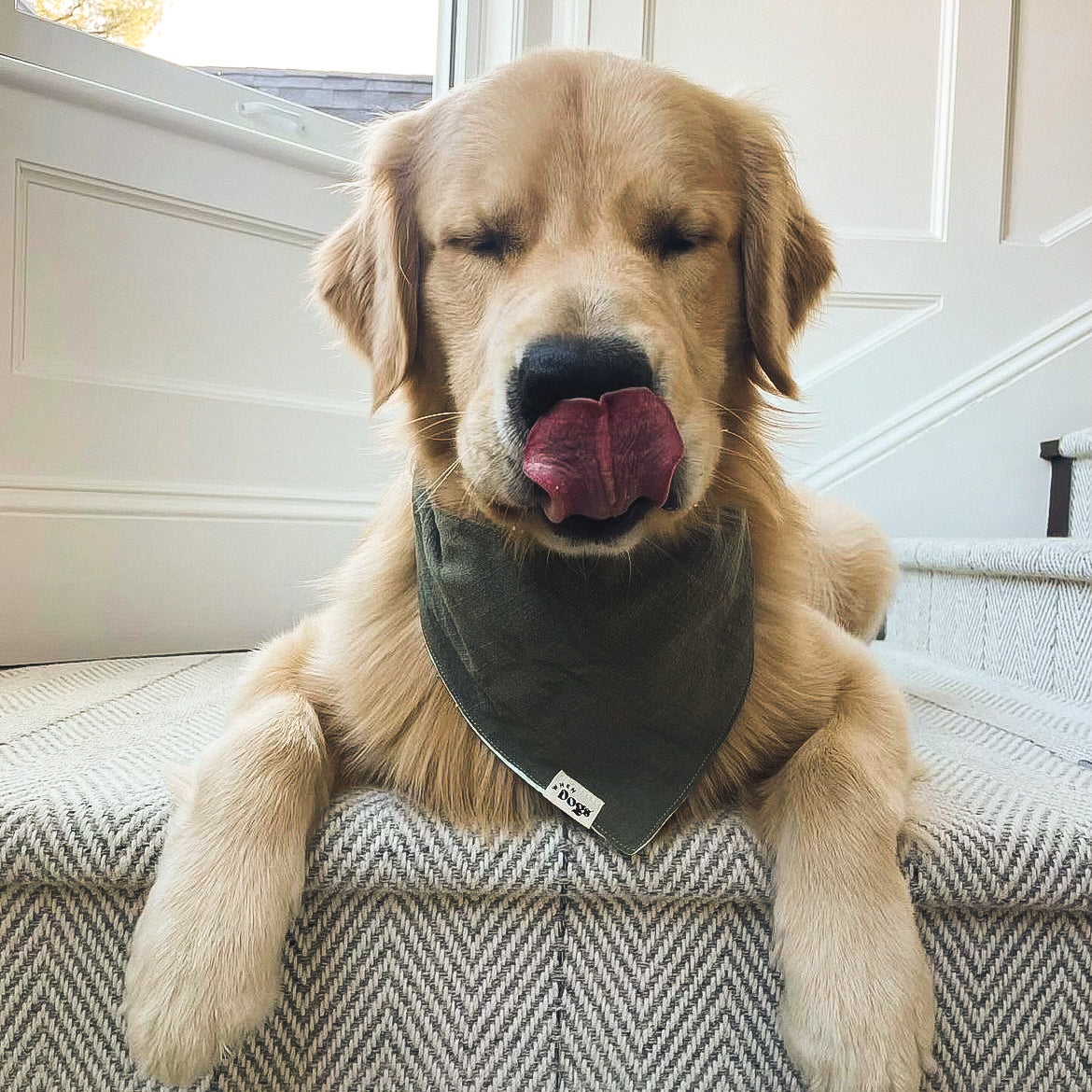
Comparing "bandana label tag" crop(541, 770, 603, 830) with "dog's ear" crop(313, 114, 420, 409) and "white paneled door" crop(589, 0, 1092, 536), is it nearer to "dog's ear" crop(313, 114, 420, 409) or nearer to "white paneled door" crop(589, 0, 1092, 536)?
"dog's ear" crop(313, 114, 420, 409)

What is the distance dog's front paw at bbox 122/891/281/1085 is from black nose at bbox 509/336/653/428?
0.63 meters

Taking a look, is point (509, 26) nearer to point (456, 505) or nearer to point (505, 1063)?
point (456, 505)

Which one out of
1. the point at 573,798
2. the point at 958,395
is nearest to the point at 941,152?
the point at 958,395

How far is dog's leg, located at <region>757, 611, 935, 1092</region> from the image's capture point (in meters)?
0.88

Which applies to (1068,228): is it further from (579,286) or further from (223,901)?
(223,901)

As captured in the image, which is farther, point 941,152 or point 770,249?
point 941,152

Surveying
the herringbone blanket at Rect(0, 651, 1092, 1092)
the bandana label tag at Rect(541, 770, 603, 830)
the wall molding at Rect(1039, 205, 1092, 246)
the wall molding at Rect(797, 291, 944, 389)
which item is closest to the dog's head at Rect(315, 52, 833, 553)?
the bandana label tag at Rect(541, 770, 603, 830)

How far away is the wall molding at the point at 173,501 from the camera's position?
2.15 meters

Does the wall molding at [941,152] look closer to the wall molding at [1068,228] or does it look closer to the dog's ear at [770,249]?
the wall molding at [1068,228]

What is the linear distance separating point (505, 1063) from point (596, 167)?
3.46 ft

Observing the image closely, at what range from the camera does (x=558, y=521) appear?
998mm

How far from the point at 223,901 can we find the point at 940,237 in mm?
3034

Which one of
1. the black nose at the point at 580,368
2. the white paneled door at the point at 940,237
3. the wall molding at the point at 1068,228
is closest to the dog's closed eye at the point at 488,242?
the black nose at the point at 580,368

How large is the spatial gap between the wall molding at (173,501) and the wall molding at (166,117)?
90 cm
